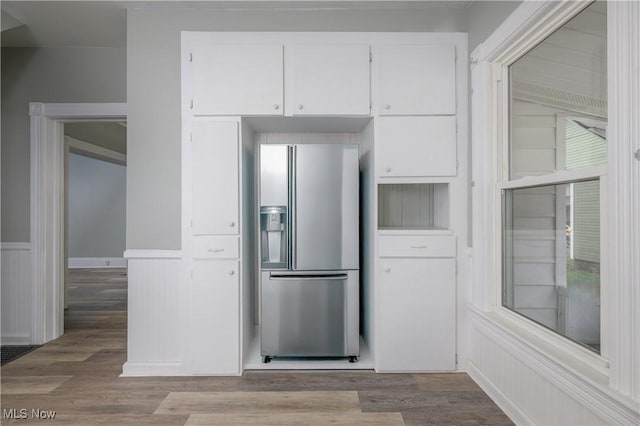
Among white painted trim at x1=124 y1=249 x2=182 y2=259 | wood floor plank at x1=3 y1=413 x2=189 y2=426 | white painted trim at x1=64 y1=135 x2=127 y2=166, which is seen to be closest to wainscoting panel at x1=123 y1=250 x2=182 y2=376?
white painted trim at x1=124 y1=249 x2=182 y2=259

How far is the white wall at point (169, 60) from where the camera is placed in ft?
8.35

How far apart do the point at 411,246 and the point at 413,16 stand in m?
1.59

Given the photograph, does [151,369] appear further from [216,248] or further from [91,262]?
[91,262]

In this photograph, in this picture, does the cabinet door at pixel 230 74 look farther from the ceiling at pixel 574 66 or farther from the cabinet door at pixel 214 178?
the ceiling at pixel 574 66

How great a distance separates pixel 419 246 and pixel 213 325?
1498 millimetres

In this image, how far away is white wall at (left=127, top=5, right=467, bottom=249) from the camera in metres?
2.54

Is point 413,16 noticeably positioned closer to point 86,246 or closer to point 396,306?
point 396,306

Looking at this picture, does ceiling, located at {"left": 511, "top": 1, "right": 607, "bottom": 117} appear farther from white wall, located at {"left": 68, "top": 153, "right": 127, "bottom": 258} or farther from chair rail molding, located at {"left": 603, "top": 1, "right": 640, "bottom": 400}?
white wall, located at {"left": 68, "top": 153, "right": 127, "bottom": 258}

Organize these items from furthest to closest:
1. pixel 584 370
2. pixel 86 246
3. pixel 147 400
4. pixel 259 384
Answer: pixel 86 246 < pixel 259 384 < pixel 147 400 < pixel 584 370

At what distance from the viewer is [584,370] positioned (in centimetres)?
148

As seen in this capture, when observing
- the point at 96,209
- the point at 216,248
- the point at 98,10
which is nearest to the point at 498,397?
the point at 216,248

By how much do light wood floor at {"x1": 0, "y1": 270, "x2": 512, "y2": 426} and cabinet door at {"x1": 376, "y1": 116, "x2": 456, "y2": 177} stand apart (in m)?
1.39

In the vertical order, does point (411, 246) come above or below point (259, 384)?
above

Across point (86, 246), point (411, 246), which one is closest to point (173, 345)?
point (411, 246)
